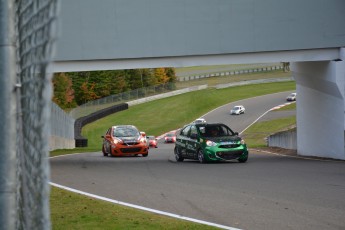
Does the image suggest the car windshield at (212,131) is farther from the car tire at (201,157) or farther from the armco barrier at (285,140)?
the armco barrier at (285,140)

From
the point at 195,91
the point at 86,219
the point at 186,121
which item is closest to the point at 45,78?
the point at 86,219

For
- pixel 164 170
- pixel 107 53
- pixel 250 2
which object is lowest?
pixel 164 170

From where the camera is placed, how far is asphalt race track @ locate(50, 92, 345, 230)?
404 inches

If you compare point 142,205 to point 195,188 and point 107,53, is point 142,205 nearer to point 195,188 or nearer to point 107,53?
point 195,188

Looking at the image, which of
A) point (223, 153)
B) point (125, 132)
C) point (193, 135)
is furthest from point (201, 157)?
point (125, 132)

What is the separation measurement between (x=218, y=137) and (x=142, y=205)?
14.1m

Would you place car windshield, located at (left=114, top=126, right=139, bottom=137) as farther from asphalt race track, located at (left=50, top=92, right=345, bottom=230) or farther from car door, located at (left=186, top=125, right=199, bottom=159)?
asphalt race track, located at (left=50, top=92, right=345, bottom=230)

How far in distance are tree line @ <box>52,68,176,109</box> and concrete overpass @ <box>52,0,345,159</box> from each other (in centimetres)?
6261

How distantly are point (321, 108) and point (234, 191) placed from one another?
14.2 metres

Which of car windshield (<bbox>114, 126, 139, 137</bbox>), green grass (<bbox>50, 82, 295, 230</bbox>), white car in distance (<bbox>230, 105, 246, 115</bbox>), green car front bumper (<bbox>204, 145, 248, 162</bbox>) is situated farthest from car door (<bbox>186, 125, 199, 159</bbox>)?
white car in distance (<bbox>230, 105, 246, 115</bbox>)

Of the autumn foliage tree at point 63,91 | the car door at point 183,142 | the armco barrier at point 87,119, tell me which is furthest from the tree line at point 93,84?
the car door at point 183,142

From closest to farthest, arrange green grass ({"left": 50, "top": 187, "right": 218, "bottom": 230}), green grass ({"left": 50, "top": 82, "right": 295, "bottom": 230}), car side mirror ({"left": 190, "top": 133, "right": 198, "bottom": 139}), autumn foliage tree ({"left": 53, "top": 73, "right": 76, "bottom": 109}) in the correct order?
green grass ({"left": 50, "top": 187, "right": 218, "bottom": 230})
green grass ({"left": 50, "top": 82, "right": 295, "bottom": 230})
car side mirror ({"left": 190, "top": 133, "right": 198, "bottom": 139})
autumn foliage tree ({"left": 53, "top": 73, "right": 76, "bottom": 109})

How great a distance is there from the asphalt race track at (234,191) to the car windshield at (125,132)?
921 centimetres

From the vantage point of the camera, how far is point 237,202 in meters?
12.4
